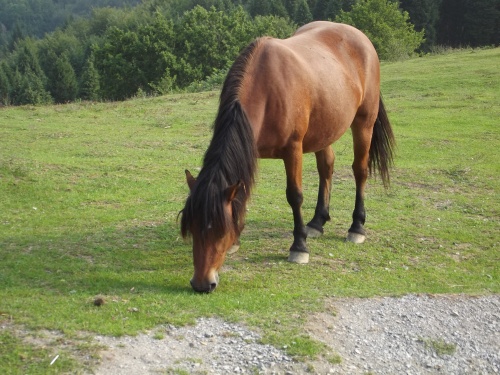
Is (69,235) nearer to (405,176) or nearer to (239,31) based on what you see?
(405,176)

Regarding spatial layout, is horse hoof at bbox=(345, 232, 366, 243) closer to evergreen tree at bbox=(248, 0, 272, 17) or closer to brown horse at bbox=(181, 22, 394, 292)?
brown horse at bbox=(181, 22, 394, 292)

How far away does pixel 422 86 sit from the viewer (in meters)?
21.9

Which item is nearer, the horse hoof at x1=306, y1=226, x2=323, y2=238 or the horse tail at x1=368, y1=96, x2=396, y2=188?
the horse hoof at x1=306, y1=226, x2=323, y2=238

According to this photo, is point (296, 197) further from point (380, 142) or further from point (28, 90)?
point (28, 90)

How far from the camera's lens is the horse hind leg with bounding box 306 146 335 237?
7855 mm

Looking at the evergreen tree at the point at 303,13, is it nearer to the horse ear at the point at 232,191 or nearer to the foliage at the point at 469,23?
the foliage at the point at 469,23

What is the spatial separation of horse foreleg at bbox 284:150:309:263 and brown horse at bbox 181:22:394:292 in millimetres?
11

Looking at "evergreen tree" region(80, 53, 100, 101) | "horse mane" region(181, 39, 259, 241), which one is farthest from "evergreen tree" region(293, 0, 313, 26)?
"horse mane" region(181, 39, 259, 241)

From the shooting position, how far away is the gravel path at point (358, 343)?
4395mm

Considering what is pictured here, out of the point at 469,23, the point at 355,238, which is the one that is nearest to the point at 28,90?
the point at 469,23

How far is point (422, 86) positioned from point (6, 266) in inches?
733

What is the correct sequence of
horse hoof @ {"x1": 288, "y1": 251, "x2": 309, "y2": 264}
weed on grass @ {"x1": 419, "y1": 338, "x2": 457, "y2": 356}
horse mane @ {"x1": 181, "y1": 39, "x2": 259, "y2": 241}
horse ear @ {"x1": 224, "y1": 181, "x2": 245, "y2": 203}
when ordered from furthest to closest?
1. horse hoof @ {"x1": 288, "y1": 251, "x2": 309, "y2": 264}
2. horse ear @ {"x1": 224, "y1": 181, "x2": 245, "y2": 203}
3. horse mane @ {"x1": 181, "y1": 39, "x2": 259, "y2": 241}
4. weed on grass @ {"x1": 419, "y1": 338, "x2": 457, "y2": 356}

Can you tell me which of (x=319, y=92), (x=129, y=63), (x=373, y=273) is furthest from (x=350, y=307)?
(x=129, y=63)

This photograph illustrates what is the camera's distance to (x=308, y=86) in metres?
6.76
